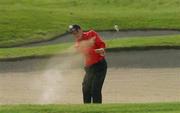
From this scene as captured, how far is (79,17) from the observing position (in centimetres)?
4291

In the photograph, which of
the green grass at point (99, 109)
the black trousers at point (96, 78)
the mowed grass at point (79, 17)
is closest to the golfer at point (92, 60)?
the black trousers at point (96, 78)

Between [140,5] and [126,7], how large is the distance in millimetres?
1368

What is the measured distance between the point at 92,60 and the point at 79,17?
27327mm

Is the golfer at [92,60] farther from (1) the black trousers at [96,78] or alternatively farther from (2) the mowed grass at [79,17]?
(2) the mowed grass at [79,17]

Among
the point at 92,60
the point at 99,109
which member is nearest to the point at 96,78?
the point at 92,60

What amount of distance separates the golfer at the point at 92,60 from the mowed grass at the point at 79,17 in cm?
1851

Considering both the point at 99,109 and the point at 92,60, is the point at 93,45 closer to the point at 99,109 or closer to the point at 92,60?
the point at 92,60

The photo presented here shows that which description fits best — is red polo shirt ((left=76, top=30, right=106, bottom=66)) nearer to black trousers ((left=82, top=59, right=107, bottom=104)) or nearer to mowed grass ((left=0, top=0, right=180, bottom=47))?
black trousers ((left=82, top=59, right=107, bottom=104))

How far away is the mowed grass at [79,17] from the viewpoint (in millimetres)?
37219

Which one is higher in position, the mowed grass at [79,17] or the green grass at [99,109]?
the green grass at [99,109]

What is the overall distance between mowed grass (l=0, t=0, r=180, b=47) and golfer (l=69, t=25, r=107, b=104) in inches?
729

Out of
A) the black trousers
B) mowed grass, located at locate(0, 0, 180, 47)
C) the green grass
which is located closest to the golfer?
the black trousers

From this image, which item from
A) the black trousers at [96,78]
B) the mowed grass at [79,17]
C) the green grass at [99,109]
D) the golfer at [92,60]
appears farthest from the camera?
the mowed grass at [79,17]

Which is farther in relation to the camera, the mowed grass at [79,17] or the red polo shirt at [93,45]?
the mowed grass at [79,17]
